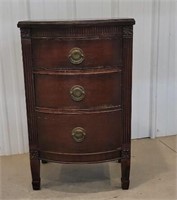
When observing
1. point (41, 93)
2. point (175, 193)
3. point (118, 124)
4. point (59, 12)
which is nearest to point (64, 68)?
point (41, 93)

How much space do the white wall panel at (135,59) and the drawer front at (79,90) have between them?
0.49 m

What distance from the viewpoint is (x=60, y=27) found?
51.6 inches

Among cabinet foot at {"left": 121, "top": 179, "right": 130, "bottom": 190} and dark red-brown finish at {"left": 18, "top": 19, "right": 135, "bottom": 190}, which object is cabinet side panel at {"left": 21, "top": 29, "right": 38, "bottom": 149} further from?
cabinet foot at {"left": 121, "top": 179, "right": 130, "bottom": 190}

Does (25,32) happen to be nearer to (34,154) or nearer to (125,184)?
(34,154)

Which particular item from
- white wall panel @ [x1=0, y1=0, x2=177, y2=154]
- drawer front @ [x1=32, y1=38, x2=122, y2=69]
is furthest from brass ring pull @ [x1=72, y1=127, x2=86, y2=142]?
white wall panel @ [x1=0, y1=0, x2=177, y2=154]

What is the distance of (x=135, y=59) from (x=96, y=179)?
774mm

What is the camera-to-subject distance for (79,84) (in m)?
1.37

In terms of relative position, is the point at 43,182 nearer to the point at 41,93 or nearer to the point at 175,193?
the point at 41,93

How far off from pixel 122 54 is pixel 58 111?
1.18ft

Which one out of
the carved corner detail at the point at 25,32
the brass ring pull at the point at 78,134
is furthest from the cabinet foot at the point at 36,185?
the carved corner detail at the point at 25,32

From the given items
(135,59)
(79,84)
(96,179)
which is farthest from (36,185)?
(135,59)

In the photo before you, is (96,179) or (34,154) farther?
(96,179)

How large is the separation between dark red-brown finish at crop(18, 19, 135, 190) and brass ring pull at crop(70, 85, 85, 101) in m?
0.01

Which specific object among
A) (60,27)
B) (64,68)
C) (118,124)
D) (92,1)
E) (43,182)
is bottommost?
(43,182)
